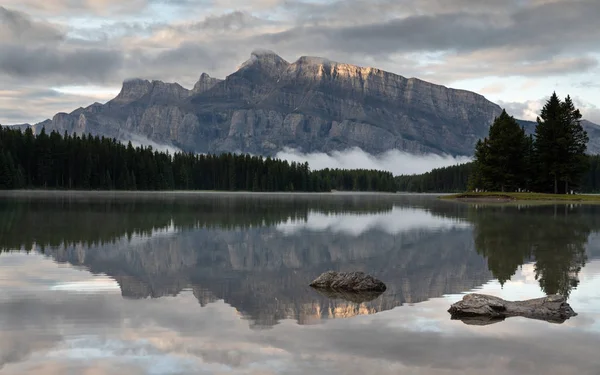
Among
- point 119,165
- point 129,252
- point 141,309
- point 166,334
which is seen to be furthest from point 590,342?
point 119,165

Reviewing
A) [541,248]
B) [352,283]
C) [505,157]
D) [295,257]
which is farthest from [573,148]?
[352,283]

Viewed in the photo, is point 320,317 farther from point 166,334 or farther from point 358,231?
point 358,231

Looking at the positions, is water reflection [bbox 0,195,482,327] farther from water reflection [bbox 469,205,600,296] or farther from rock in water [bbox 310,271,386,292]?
water reflection [bbox 469,205,600,296]

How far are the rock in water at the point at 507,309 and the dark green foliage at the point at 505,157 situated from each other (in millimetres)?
99910

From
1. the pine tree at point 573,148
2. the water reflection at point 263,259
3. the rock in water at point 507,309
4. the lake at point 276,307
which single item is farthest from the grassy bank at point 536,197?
the rock in water at point 507,309

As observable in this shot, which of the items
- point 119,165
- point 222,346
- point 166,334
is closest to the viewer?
point 222,346

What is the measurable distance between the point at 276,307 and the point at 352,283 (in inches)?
135

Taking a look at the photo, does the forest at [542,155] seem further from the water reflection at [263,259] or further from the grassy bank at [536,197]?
the water reflection at [263,259]

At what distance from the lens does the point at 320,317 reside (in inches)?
615

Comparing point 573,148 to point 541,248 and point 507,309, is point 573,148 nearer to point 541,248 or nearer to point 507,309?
point 541,248

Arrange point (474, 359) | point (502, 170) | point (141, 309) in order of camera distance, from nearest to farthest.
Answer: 1. point (474, 359)
2. point (141, 309)
3. point (502, 170)

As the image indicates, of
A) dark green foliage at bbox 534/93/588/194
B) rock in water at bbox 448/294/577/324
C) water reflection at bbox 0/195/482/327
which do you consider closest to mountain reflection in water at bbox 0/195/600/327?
water reflection at bbox 0/195/482/327

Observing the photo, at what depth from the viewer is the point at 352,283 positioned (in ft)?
63.4

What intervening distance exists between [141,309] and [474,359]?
30.4ft
